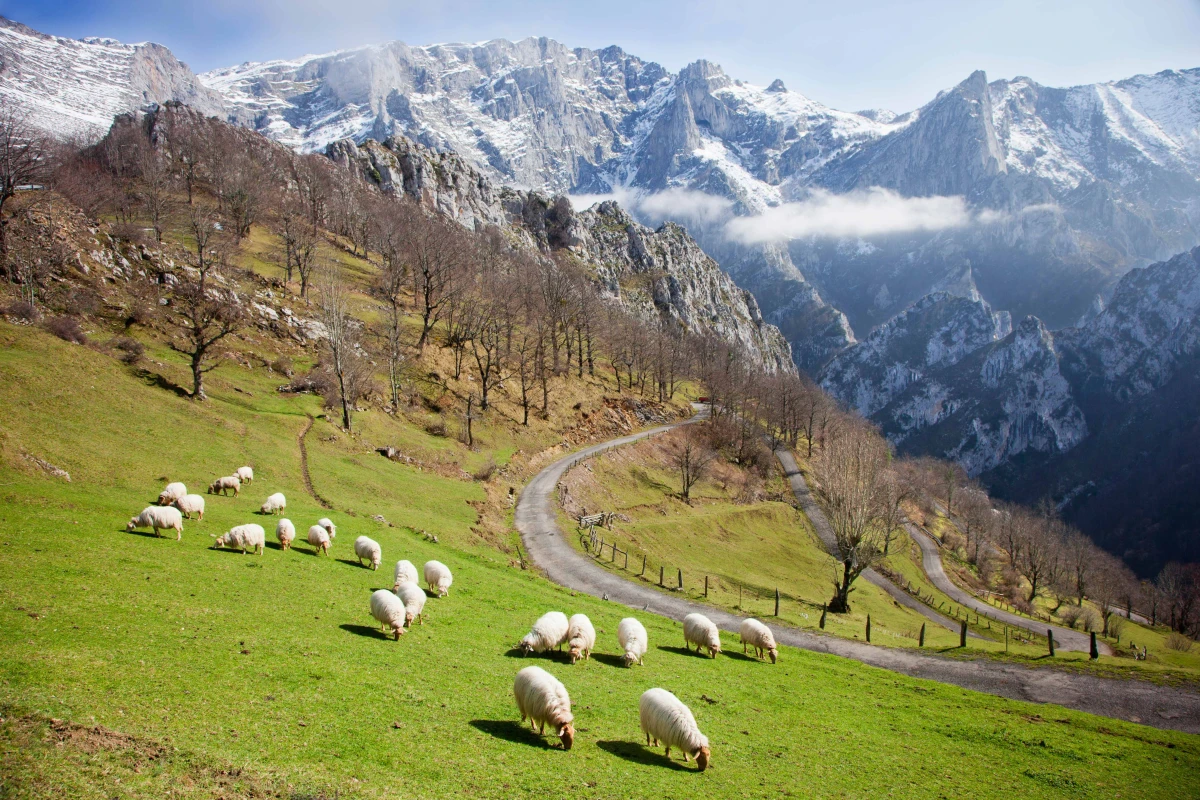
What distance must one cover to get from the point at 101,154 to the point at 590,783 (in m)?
146

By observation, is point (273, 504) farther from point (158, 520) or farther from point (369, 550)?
point (158, 520)

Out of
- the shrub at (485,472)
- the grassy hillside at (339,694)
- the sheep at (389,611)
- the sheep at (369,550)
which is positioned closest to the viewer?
the grassy hillside at (339,694)

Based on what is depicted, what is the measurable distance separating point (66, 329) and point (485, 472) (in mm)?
34381

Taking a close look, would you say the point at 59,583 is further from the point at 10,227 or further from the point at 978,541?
the point at 978,541

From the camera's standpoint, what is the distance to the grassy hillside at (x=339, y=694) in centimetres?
1038

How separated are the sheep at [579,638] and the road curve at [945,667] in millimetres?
14944

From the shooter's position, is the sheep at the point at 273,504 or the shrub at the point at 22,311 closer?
the sheep at the point at 273,504

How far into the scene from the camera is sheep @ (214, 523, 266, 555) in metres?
23.7

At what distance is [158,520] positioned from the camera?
904 inches

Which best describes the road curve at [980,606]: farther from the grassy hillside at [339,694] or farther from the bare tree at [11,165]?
the bare tree at [11,165]

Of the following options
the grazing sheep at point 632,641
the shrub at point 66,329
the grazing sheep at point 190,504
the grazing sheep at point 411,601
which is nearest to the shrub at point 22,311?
the shrub at point 66,329

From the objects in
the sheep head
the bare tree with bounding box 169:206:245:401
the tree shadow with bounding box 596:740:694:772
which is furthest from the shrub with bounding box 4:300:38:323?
the tree shadow with bounding box 596:740:694:772

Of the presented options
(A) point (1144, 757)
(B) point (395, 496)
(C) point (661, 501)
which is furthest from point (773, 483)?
(A) point (1144, 757)

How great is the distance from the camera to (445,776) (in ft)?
36.8
